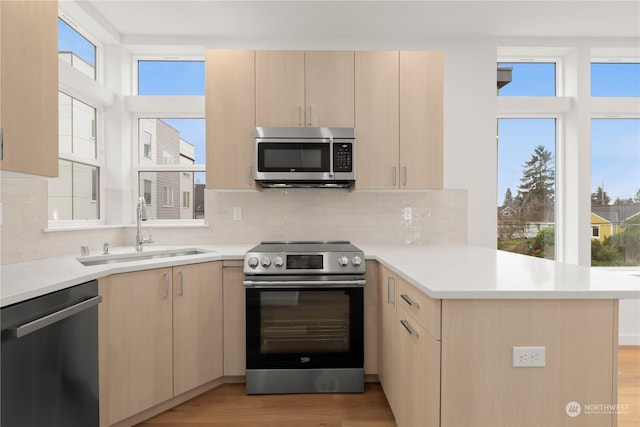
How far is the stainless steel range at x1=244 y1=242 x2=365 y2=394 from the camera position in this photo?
7.80ft

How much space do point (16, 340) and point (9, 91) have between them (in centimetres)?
95

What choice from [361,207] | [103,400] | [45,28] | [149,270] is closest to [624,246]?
[361,207]

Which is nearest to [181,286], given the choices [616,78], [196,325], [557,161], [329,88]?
[196,325]

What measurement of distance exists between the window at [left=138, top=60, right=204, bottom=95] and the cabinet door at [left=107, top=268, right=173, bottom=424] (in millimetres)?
1908

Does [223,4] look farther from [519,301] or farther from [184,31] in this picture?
[519,301]

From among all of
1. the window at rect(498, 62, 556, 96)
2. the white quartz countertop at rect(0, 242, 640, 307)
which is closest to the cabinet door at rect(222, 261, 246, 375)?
the white quartz countertop at rect(0, 242, 640, 307)

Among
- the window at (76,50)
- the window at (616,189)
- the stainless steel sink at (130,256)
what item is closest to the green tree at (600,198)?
the window at (616,189)

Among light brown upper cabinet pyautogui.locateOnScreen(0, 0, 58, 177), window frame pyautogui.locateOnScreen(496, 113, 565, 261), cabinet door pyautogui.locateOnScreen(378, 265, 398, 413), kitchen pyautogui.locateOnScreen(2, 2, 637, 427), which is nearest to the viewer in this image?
light brown upper cabinet pyautogui.locateOnScreen(0, 0, 58, 177)

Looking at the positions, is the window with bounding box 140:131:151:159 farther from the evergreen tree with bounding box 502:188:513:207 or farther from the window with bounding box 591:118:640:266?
the window with bounding box 591:118:640:266

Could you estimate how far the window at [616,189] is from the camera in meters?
3.47

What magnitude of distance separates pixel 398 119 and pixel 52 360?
254 centimetres

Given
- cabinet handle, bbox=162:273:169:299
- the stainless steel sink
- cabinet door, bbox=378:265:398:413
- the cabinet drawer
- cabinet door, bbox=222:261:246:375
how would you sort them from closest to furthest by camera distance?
the cabinet drawer → cabinet door, bbox=378:265:398:413 → cabinet handle, bbox=162:273:169:299 → the stainless steel sink → cabinet door, bbox=222:261:246:375

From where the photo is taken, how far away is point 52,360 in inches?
54.4

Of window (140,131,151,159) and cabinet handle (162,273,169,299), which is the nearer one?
cabinet handle (162,273,169,299)
